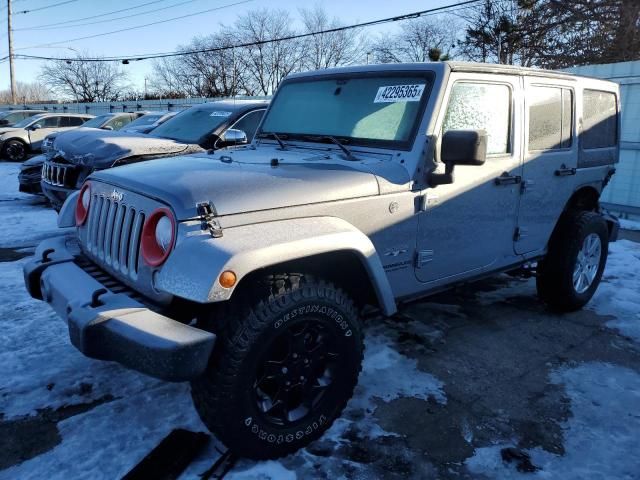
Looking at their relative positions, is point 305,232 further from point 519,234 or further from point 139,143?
point 139,143

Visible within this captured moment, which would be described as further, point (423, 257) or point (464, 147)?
point (423, 257)

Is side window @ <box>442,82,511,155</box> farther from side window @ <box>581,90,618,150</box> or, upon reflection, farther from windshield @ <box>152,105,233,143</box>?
windshield @ <box>152,105,233,143</box>

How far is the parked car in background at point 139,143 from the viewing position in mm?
6246

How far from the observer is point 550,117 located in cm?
396

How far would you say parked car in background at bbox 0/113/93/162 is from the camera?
16578 mm

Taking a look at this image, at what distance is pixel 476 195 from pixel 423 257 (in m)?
0.59

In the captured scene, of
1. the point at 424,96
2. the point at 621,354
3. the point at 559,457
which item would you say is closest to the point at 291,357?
the point at 559,457

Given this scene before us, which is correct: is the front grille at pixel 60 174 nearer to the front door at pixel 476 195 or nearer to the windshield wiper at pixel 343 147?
the windshield wiper at pixel 343 147

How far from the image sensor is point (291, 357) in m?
2.45

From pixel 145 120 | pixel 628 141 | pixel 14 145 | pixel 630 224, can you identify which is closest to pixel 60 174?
pixel 145 120

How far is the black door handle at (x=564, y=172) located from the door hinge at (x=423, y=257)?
1.53 metres

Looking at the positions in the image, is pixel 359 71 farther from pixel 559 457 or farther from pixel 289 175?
pixel 559 457

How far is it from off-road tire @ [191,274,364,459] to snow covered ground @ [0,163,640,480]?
15 cm

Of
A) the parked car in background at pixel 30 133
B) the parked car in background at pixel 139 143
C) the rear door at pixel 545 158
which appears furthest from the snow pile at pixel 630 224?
the parked car in background at pixel 30 133
